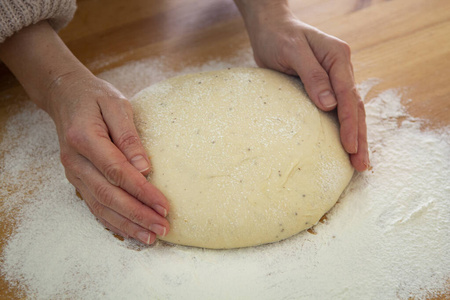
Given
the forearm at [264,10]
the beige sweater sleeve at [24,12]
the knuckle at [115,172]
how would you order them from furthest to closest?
1. the forearm at [264,10]
2. the beige sweater sleeve at [24,12]
3. the knuckle at [115,172]

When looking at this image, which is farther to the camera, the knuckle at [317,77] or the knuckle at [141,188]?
the knuckle at [317,77]

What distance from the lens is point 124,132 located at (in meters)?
0.98

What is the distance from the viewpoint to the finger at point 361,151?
110 centimetres

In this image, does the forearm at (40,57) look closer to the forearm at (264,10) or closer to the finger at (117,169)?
the finger at (117,169)

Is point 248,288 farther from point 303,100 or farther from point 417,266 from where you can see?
point 303,100

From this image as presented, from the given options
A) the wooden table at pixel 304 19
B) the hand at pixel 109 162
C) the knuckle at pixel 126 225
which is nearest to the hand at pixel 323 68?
the wooden table at pixel 304 19

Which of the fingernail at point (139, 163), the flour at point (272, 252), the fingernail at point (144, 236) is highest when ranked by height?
the fingernail at point (139, 163)

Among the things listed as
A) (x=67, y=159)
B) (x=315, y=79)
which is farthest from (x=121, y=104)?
(x=315, y=79)

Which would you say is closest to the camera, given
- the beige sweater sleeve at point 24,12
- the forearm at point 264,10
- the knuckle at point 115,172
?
the knuckle at point 115,172

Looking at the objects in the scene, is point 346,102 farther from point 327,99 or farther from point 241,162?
point 241,162

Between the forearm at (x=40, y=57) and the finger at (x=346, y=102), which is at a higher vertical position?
the forearm at (x=40, y=57)

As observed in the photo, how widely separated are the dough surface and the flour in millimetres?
60

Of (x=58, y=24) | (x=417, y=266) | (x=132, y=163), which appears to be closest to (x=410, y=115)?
(x=417, y=266)

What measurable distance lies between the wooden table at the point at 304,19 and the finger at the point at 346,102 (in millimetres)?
316
